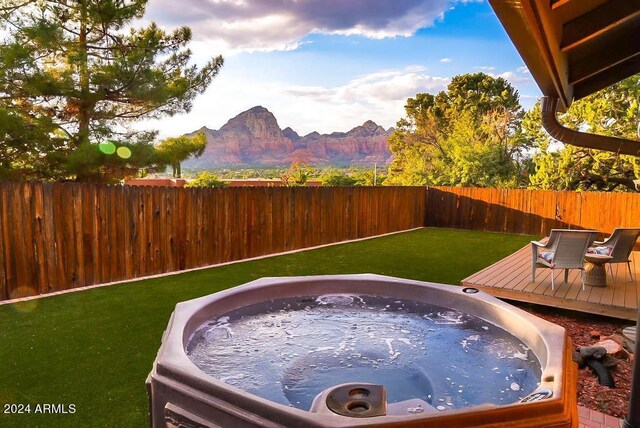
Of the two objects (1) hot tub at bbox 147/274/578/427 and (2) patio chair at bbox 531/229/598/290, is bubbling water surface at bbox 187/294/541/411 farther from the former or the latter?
(2) patio chair at bbox 531/229/598/290

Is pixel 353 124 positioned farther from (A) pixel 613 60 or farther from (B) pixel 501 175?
(A) pixel 613 60

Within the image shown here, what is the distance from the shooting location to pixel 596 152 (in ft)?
42.0

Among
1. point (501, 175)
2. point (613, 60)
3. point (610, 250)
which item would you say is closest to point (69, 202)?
point (613, 60)

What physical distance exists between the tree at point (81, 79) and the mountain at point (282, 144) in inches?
1912

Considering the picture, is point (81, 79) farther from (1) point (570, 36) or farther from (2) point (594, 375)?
(2) point (594, 375)

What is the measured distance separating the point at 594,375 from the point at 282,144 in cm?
6241

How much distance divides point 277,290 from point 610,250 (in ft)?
15.4

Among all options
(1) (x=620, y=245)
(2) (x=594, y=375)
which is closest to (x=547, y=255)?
(1) (x=620, y=245)

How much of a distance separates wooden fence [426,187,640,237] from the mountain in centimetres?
4652

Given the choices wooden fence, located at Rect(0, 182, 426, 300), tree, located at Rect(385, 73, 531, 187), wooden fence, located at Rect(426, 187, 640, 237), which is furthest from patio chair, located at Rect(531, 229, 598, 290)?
tree, located at Rect(385, 73, 531, 187)

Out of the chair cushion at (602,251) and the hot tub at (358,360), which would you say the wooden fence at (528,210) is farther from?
the hot tub at (358,360)

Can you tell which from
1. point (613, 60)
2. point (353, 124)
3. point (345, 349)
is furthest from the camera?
point (353, 124)

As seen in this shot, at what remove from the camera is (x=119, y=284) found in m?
5.35

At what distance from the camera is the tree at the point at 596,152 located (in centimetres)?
1201
